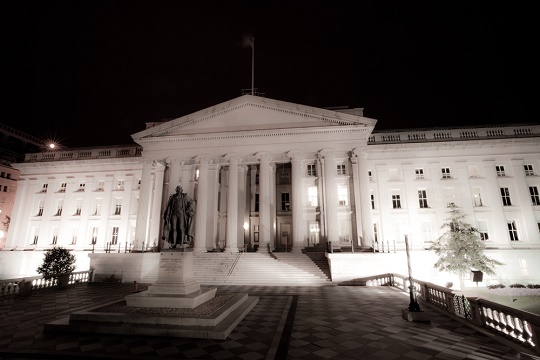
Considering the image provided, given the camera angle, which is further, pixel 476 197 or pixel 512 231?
pixel 476 197

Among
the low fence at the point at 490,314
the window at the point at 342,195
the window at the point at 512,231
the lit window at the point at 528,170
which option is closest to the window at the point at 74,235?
the window at the point at 342,195

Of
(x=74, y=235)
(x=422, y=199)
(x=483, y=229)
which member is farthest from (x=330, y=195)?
(x=74, y=235)

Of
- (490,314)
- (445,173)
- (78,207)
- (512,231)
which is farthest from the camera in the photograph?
(78,207)

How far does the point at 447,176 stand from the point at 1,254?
179 feet

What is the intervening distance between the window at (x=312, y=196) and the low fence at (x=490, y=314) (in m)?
17.7

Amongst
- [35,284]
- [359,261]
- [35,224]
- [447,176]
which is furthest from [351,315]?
[35,224]

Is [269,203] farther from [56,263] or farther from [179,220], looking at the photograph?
[56,263]

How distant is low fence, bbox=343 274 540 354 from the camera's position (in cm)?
719

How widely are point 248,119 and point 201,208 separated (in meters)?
10.6

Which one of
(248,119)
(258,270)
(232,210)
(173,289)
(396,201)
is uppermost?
(248,119)

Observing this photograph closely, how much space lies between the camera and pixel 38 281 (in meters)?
17.9

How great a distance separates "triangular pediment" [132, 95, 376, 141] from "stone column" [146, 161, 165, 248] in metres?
3.83

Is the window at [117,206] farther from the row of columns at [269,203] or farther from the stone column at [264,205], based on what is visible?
the stone column at [264,205]

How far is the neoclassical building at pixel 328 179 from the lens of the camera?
27.5m
